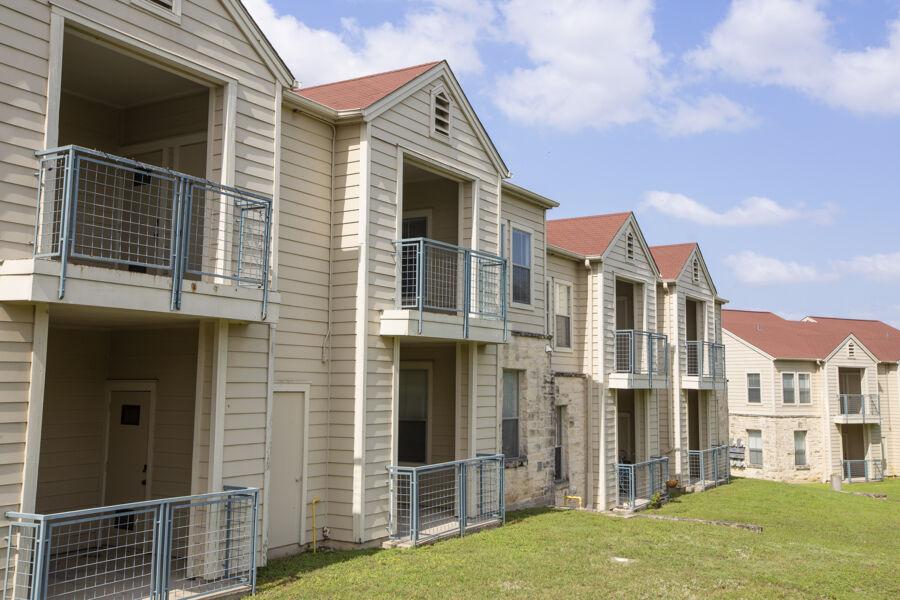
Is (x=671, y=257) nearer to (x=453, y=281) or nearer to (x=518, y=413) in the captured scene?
(x=518, y=413)

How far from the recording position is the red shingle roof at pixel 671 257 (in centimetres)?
2544

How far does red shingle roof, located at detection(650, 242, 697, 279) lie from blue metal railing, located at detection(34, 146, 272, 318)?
18.3 meters

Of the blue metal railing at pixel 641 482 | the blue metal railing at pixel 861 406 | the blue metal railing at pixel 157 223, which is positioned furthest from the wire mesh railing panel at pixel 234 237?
the blue metal railing at pixel 861 406

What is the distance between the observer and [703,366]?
1056 inches

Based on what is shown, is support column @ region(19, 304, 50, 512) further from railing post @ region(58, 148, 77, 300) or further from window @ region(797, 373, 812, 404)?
window @ region(797, 373, 812, 404)

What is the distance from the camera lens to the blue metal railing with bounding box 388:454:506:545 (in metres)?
11.5

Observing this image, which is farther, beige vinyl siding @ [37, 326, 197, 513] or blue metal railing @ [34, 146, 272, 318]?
beige vinyl siding @ [37, 326, 197, 513]

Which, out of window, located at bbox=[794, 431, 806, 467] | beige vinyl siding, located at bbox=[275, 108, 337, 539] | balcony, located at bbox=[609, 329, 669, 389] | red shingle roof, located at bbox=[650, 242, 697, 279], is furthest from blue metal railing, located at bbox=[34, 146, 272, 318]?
window, located at bbox=[794, 431, 806, 467]

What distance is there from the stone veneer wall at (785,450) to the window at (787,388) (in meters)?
0.91

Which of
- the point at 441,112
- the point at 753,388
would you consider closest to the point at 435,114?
the point at 441,112

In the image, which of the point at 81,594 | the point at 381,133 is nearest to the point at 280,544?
the point at 81,594

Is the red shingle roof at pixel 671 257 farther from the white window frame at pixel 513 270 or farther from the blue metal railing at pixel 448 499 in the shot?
the blue metal railing at pixel 448 499

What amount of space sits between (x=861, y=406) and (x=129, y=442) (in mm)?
39621

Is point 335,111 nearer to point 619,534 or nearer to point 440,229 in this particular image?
point 440,229
